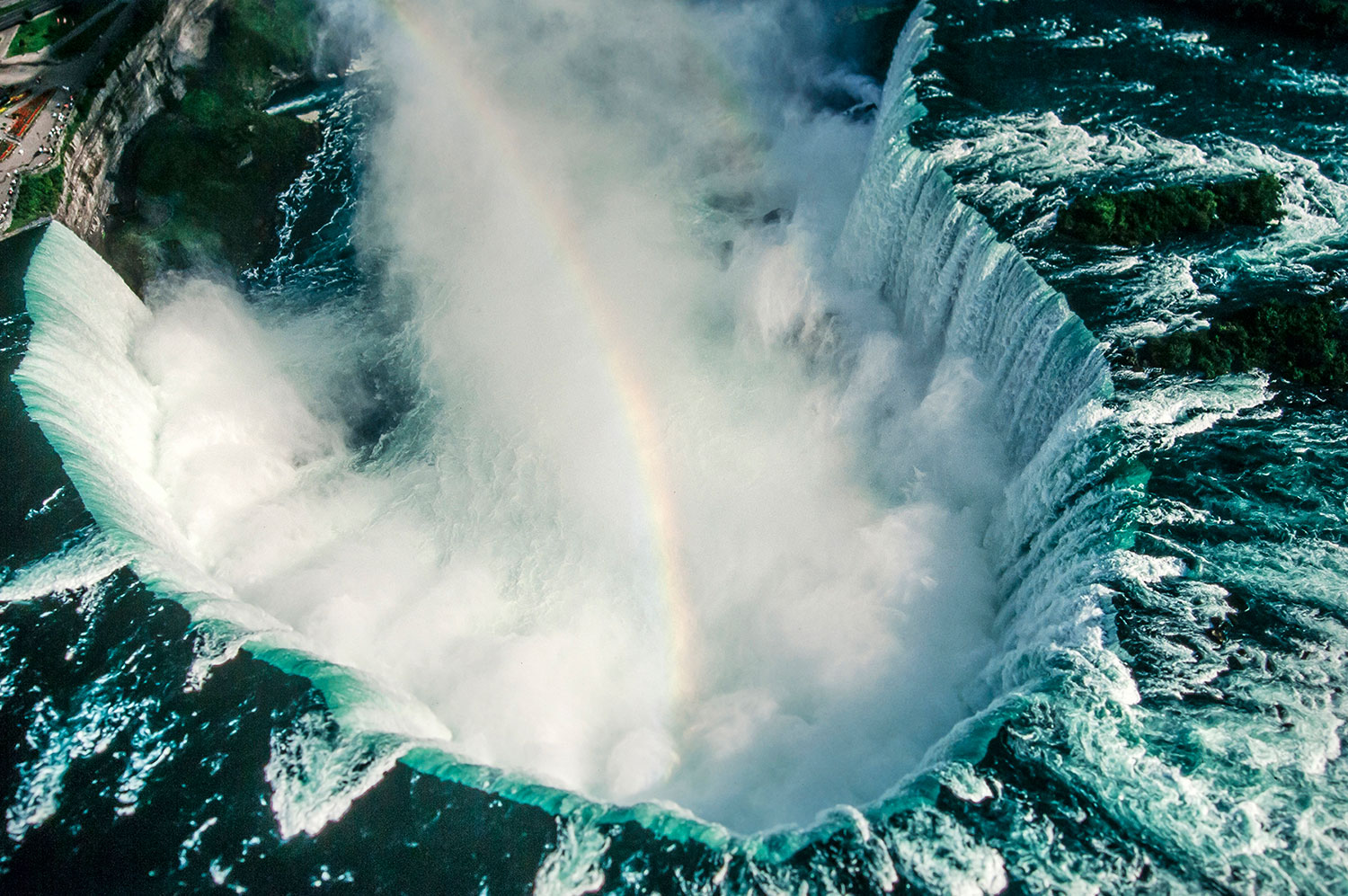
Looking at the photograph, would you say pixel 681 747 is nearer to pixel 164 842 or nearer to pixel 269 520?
pixel 164 842

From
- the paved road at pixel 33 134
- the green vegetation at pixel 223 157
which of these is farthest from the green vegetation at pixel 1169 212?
the paved road at pixel 33 134

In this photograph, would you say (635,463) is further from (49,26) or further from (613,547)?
(49,26)

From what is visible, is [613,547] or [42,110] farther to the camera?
[42,110]

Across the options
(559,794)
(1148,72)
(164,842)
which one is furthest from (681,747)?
(1148,72)

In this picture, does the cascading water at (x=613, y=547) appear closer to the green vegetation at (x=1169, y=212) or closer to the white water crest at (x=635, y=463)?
the white water crest at (x=635, y=463)

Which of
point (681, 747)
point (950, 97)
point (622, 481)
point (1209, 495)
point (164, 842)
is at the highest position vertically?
point (950, 97)

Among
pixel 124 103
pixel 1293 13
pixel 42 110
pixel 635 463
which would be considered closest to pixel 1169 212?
pixel 1293 13
